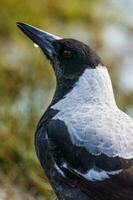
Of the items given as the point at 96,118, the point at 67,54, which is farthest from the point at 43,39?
the point at 96,118

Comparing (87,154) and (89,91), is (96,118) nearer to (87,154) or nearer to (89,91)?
(87,154)

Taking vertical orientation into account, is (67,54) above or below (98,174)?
above

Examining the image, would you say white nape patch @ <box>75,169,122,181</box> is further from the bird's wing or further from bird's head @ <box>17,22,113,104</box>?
bird's head @ <box>17,22,113,104</box>

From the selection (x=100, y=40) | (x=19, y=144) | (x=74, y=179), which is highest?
(x=74, y=179)

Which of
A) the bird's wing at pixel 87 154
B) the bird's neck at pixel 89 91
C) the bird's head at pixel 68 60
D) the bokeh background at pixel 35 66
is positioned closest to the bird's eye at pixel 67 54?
the bird's head at pixel 68 60

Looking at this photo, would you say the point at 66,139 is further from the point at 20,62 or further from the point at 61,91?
the point at 20,62

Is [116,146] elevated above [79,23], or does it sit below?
above

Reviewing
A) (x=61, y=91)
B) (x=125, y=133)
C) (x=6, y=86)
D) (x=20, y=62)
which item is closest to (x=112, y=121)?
(x=125, y=133)

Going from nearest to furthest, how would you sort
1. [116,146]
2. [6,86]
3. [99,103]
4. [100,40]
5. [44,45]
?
[116,146] → [99,103] → [44,45] → [6,86] → [100,40]
